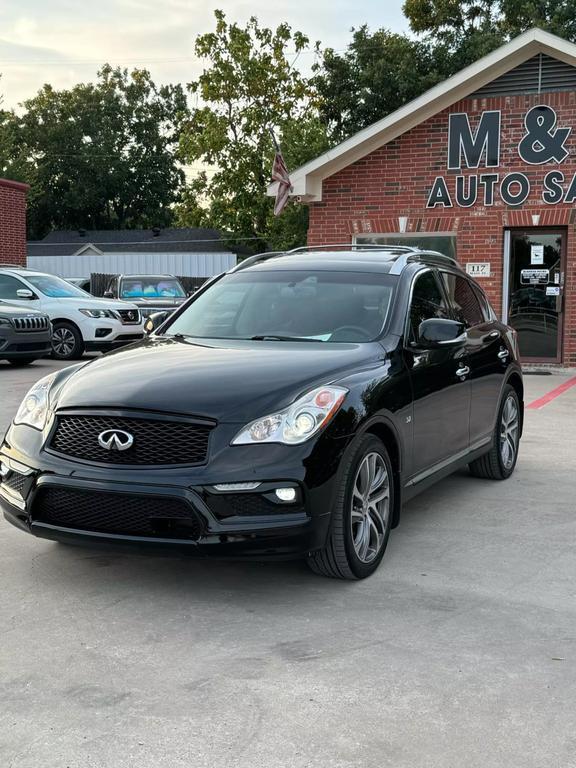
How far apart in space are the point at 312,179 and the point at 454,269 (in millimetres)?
10804

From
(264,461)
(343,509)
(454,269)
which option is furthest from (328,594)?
(454,269)

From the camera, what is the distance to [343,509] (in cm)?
425

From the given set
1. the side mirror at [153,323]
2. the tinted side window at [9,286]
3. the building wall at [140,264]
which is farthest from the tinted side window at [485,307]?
the building wall at [140,264]

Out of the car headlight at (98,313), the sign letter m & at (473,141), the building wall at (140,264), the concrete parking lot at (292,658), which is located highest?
the sign letter m & at (473,141)

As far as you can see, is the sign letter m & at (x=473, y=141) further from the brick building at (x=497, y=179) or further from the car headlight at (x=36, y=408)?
the car headlight at (x=36, y=408)

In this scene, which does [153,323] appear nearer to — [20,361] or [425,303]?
[425,303]

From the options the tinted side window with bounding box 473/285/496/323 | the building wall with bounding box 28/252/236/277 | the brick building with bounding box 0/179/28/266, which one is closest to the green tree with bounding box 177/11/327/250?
the building wall with bounding box 28/252/236/277

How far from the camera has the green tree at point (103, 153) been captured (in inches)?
2665

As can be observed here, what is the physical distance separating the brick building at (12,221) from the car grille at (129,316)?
998cm

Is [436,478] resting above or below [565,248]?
below

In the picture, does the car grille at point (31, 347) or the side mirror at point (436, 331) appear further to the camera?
the car grille at point (31, 347)

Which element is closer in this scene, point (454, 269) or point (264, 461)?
point (264, 461)

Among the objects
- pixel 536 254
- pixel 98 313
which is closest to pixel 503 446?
pixel 536 254

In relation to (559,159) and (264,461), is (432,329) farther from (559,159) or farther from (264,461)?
(559,159)
